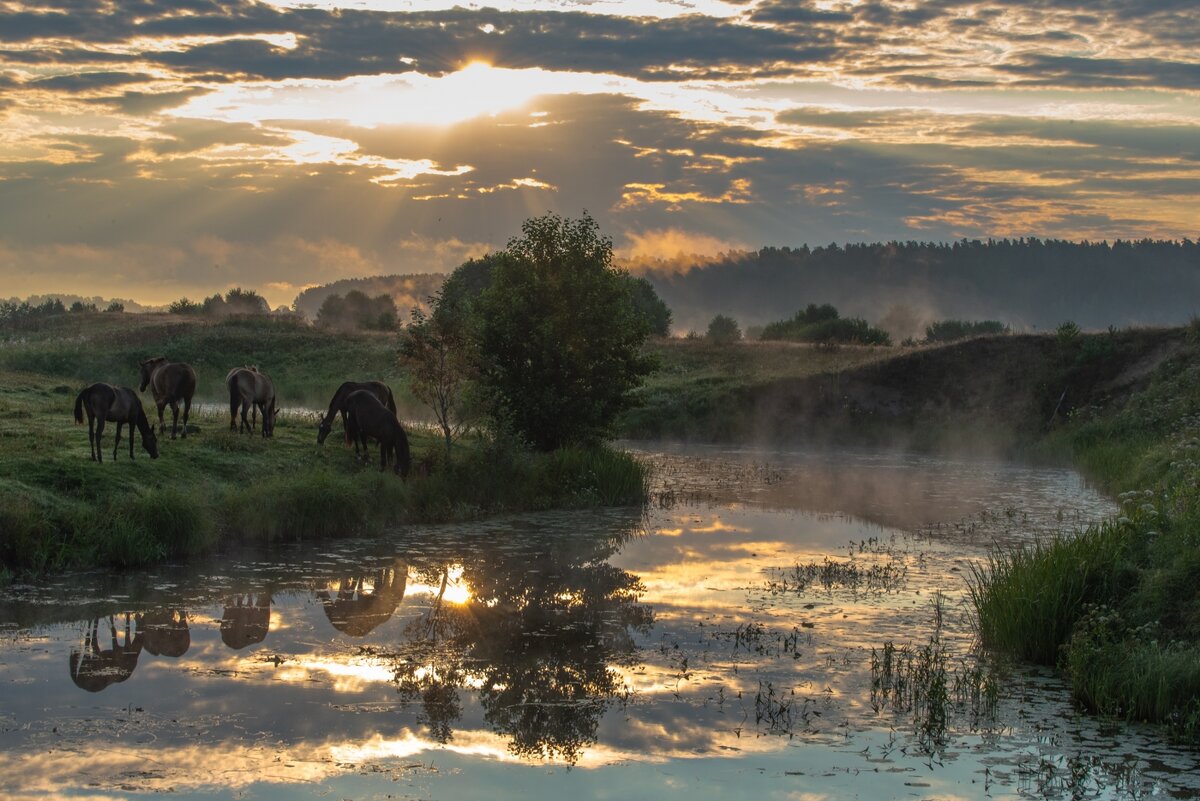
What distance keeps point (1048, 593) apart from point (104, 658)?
11403mm

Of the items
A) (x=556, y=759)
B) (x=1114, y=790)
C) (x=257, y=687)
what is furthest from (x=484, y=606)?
(x=1114, y=790)

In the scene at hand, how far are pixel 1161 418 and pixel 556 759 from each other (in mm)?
31016

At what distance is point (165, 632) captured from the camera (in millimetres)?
14445

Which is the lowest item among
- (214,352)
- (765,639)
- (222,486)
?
(214,352)

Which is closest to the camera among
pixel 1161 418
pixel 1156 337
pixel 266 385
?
pixel 266 385

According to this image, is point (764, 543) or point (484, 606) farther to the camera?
point (764, 543)

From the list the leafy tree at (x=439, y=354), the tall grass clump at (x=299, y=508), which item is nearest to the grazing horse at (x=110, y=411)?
the tall grass clump at (x=299, y=508)

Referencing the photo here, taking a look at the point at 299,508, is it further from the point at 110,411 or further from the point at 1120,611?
the point at 1120,611

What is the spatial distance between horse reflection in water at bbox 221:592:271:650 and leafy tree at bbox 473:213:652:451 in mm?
13951

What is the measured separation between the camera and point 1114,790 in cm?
955

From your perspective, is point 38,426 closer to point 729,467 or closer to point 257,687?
point 257,687

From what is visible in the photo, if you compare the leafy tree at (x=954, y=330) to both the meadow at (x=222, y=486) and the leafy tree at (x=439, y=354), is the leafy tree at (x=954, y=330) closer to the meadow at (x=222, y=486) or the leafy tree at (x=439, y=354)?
the meadow at (x=222, y=486)

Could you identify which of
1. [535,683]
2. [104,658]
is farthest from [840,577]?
[104,658]

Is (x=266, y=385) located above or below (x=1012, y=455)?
above
